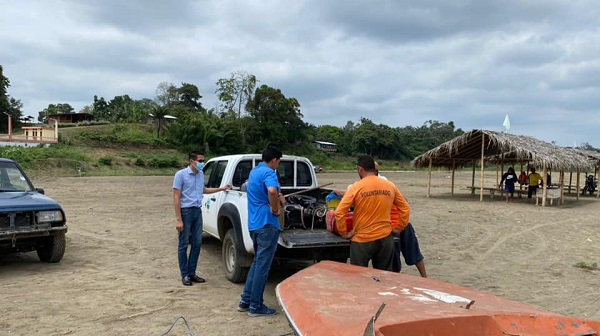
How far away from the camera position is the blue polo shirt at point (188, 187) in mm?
5789

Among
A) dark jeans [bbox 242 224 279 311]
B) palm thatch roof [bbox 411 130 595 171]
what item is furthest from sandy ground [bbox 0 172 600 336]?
palm thatch roof [bbox 411 130 595 171]

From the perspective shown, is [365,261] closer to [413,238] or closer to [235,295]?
[413,238]

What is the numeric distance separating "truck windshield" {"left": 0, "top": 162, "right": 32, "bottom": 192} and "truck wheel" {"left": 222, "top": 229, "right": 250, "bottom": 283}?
366cm

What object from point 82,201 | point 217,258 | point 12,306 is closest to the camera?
point 12,306

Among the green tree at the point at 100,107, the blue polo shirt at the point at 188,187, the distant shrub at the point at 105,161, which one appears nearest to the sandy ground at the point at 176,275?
the blue polo shirt at the point at 188,187

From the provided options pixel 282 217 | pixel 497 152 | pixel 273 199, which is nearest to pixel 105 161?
pixel 497 152

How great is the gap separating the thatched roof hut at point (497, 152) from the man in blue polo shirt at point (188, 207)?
52.2 feet

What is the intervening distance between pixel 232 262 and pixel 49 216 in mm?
2799

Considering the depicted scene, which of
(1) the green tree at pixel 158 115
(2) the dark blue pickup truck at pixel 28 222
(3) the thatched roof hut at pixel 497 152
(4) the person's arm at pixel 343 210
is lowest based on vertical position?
(2) the dark blue pickup truck at pixel 28 222

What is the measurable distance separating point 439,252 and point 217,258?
437 cm

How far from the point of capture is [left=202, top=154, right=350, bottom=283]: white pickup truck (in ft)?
18.0

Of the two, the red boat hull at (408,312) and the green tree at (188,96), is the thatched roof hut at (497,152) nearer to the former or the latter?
the red boat hull at (408,312)

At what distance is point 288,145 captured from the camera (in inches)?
2336

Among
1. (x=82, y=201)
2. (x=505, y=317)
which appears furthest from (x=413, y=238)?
(x=82, y=201)
